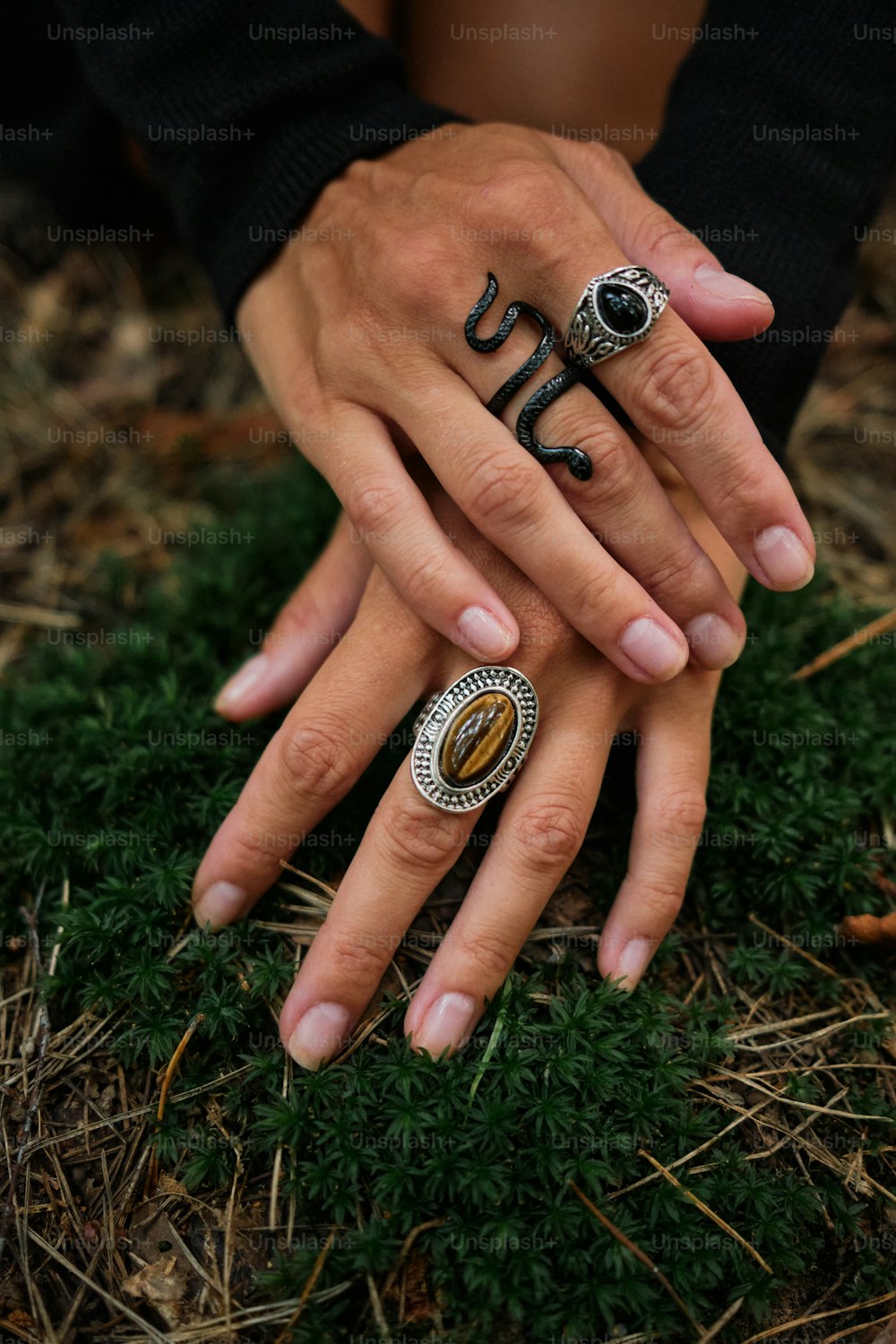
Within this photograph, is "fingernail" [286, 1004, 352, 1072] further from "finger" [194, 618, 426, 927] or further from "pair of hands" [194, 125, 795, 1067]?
"finger" [194, 618, 426, 927]

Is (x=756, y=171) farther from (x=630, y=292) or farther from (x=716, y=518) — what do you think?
(x=716, y=518)

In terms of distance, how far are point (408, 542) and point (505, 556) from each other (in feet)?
0.94

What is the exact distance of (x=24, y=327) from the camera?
14.4ft

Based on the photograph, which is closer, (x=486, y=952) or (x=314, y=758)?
(x=486, y=952)

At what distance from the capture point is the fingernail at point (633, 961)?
86.4 inches

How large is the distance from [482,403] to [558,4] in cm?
208

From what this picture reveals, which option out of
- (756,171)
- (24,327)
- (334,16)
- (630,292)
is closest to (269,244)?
(334,16)

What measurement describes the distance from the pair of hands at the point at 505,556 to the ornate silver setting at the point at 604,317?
49 millimetres

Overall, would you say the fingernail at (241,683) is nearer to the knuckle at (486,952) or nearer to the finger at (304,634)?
the finger at (304,634)

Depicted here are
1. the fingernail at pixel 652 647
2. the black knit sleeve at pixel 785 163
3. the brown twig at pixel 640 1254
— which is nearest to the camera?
the brown twig at pixel 640 1254

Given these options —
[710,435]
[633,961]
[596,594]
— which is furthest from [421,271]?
[633,961]

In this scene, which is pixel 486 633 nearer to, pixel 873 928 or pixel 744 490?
pixel 744 490

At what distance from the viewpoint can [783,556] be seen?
211 cm

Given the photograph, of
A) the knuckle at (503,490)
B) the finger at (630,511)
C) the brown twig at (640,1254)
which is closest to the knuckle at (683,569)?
the finger at (630,511)
